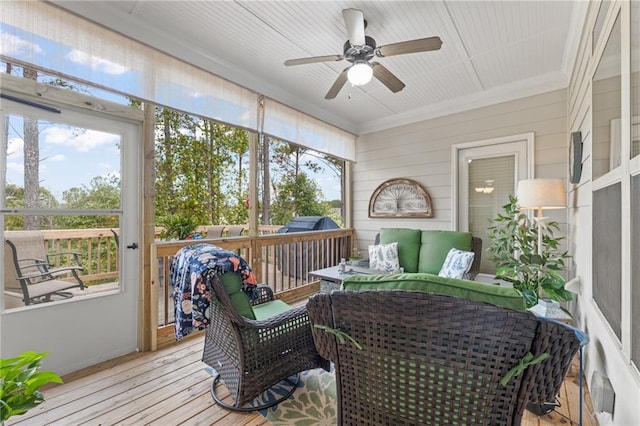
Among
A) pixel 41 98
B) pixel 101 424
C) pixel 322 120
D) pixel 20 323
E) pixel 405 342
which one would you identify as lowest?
pixel 101 424

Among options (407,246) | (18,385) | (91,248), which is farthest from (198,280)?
(407,246)

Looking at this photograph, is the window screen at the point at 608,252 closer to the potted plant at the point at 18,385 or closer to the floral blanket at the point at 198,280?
the floral blanket at the point at 198,280

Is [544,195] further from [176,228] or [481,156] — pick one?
[176,228]

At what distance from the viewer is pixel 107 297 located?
7.92 feet

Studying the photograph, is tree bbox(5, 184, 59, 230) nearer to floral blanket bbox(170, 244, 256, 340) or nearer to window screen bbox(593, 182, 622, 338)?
floral blanket bbox(170, 244, 256, 340)

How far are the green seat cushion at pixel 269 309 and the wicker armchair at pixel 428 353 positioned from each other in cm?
109

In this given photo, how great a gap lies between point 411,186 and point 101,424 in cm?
413

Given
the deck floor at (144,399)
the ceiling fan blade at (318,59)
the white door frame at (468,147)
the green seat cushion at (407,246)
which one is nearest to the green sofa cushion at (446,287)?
the deck floor at (144,399)

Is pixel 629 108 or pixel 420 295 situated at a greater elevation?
pixel 629 108

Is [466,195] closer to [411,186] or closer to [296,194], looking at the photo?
[411,186]

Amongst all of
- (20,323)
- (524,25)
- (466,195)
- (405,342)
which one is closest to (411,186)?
(466,195)

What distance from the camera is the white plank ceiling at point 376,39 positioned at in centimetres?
218

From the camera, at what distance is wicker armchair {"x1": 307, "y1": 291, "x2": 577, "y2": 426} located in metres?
0.92

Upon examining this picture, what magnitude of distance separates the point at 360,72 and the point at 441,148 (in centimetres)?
227
